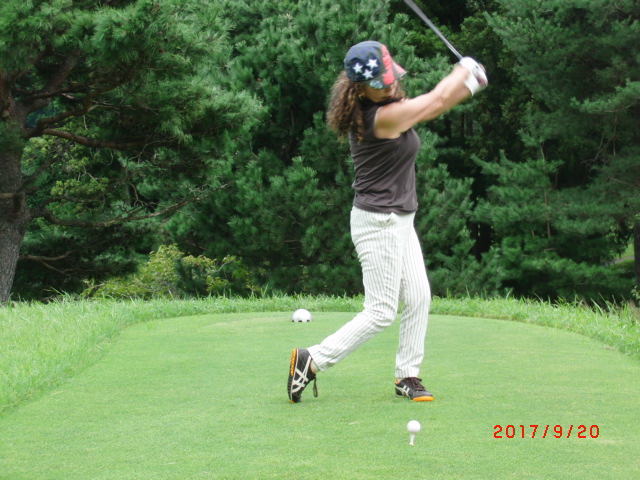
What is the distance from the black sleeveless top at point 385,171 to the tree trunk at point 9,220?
33.3 ft

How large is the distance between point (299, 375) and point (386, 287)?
25.1 inches

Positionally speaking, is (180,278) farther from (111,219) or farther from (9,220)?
(9,220)

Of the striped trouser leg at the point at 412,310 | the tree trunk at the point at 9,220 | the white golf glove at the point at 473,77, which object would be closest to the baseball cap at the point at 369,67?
the white golf glove at the point at 473,77

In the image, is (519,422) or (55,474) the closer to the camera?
(55,474)

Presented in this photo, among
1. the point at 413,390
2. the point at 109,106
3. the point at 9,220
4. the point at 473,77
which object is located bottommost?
the point at 9,220

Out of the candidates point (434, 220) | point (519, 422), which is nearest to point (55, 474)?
point (519, 422)

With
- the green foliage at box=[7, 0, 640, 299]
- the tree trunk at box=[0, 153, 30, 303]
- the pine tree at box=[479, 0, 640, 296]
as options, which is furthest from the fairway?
the pine tree at box=[479, 0, 640, 296]

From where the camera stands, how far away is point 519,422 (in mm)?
3633

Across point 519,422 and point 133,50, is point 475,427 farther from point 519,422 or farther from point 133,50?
point 133,50

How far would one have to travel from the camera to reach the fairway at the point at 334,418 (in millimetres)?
3025

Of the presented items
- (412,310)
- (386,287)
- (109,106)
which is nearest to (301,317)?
Result: (412,310)

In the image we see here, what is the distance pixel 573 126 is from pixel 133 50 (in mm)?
11861

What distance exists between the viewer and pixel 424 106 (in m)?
3.84

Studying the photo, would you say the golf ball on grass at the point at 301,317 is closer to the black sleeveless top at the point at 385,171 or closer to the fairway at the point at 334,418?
the fairway at the point at 334,418
